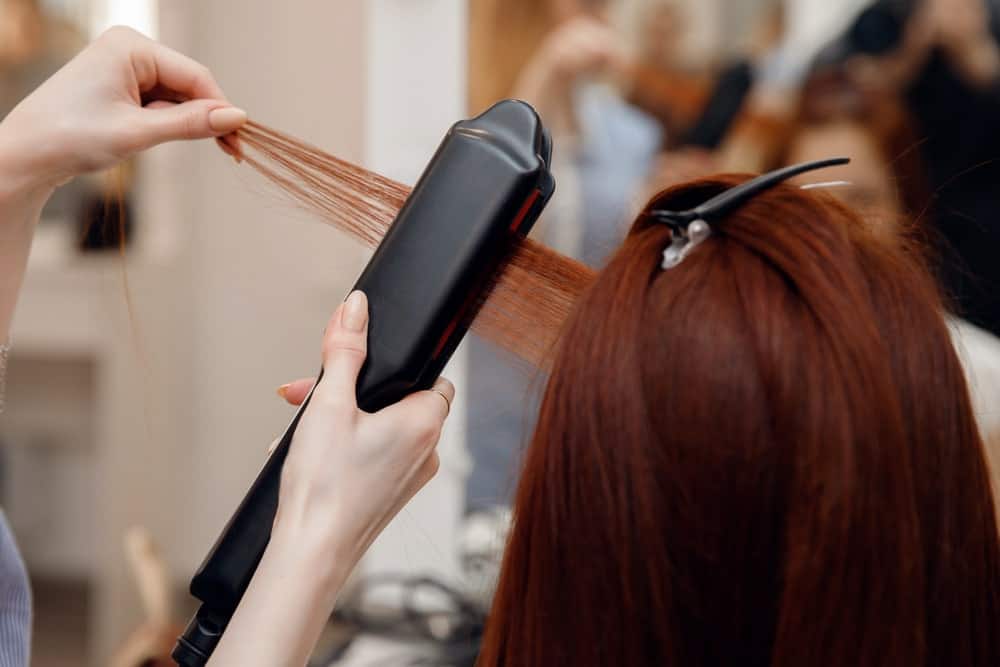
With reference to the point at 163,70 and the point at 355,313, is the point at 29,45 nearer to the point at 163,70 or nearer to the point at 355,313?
the point at 163,70

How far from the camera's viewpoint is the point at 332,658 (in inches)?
31.2

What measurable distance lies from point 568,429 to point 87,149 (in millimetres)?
340

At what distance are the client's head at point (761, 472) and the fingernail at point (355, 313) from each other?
0.10 m

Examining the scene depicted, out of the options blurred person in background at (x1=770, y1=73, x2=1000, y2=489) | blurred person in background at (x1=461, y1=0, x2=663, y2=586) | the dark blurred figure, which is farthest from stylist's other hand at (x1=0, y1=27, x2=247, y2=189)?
the dark blurred figure

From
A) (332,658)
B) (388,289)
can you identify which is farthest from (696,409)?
(332,658)

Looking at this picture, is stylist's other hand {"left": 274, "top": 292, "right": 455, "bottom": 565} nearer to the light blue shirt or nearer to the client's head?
the client's head

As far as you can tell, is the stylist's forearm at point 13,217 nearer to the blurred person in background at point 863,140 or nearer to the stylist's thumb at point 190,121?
the stylist's thumb at point 190,121

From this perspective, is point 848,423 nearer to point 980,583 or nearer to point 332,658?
point 980,583

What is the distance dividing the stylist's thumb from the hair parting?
0.02 m

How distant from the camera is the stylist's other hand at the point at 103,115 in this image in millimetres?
529

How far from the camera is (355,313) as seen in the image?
43 cm

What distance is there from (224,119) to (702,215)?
0.28 m

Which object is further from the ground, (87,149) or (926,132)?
(926,132)

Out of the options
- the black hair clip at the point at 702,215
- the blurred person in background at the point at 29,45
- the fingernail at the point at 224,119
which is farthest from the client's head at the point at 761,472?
the blurred person in background at the point at 29,45
